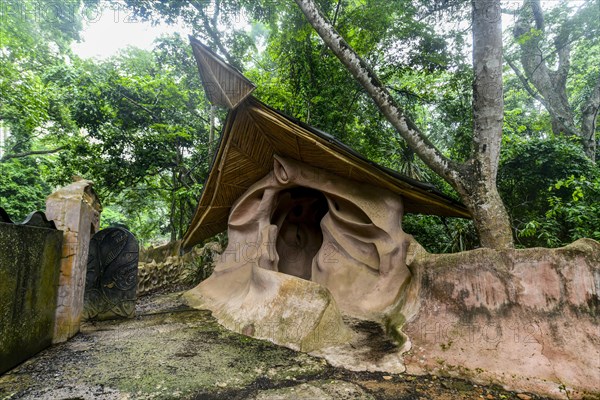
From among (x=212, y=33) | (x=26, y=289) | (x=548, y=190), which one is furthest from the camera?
(x=212, y=33)

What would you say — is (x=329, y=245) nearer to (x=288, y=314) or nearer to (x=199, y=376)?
(x=288, y=314)

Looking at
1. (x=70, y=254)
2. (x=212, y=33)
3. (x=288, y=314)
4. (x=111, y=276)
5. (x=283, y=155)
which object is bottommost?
(x=288, y=314)

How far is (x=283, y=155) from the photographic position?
5805 mm

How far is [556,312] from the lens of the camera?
9.24 feet

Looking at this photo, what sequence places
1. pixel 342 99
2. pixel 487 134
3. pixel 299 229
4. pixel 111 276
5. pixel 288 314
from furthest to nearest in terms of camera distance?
pixel 342 99 < pixel 299 229 < pixel 111 276 < pixel 487 134 < pixel 288 314

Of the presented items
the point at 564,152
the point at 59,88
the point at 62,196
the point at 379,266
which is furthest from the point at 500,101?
the point at 59,88

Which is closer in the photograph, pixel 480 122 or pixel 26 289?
pixel 26 289

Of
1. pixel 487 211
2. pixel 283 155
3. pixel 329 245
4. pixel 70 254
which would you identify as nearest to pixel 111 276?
pixel 70 254

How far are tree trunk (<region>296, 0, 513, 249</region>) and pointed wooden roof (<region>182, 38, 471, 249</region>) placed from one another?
54 cm

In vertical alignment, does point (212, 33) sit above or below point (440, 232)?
above

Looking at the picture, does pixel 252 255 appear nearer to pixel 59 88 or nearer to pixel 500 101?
pixel 500 101

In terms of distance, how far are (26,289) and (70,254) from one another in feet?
2.86

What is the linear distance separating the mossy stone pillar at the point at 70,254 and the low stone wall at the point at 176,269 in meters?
4.55

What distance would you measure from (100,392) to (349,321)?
3205mm
